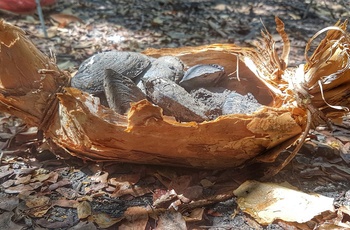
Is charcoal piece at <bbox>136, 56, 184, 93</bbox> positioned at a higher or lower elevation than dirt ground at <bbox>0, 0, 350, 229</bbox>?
higher

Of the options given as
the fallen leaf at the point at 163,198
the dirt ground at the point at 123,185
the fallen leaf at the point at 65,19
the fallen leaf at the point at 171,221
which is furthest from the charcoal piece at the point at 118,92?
the fallen leaf at the point at 65,19

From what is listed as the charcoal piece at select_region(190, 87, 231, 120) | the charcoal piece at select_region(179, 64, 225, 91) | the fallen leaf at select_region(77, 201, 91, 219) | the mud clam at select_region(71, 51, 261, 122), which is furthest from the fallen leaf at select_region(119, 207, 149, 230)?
the charcoal piece at select_region(179, 64, 225, 91)

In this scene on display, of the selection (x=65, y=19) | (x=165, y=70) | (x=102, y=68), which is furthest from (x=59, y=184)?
(x=65, y=19)

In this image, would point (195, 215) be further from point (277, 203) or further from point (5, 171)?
point (5, 171)

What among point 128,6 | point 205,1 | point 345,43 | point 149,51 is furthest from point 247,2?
point 345,43

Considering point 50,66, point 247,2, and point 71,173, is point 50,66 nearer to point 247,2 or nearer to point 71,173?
point 71,173

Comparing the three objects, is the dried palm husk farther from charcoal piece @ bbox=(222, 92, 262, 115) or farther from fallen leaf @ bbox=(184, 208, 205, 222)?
fallen leaf @ bbox=(184, 208, 205, 222)
